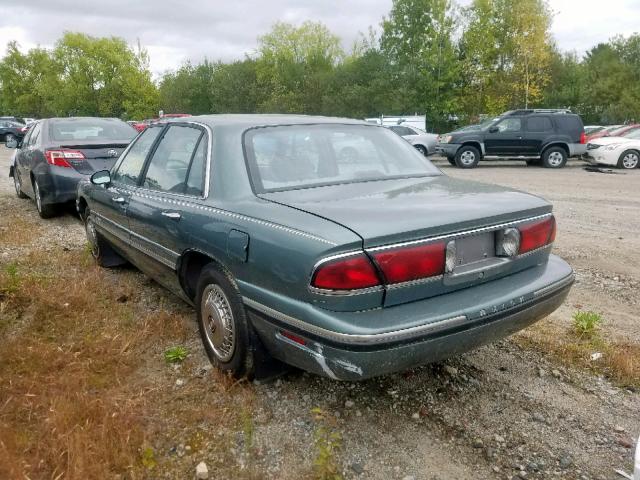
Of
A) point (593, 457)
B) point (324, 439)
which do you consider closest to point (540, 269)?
point (593, 457)

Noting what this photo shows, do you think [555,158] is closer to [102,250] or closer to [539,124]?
[539,124]

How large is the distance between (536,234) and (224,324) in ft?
5.95

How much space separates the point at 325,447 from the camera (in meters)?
2.56

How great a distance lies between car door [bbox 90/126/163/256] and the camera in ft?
13.8

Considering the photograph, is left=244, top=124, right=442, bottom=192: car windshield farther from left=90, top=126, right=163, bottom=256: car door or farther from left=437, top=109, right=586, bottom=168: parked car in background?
left=437, top=109, right=586, bottom=168: parked car in background

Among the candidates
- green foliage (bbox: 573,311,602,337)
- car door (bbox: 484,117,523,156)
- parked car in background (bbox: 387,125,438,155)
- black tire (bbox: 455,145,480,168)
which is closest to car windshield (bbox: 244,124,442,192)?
green foliage (bbox: 573,311,602,337)

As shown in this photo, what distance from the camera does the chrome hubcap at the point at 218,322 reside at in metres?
3.07

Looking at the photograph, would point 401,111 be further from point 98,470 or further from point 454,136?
point 98,470

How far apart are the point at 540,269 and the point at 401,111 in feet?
102

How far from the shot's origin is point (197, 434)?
8.98 feet

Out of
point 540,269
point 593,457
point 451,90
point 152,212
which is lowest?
point 593,457

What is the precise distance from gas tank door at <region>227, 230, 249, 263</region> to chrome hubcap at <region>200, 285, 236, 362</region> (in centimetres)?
32

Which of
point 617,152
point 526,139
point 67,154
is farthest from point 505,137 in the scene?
point 67,154

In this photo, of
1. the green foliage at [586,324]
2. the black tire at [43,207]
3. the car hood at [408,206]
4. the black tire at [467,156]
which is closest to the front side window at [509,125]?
the black tire at [467,156]
